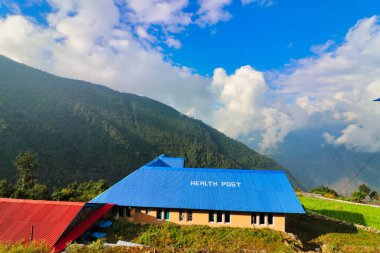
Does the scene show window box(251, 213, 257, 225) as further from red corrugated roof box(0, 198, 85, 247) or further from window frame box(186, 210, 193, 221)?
red corrugated roof box(0, 198, 85, 247)

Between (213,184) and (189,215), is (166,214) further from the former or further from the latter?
(213,184)

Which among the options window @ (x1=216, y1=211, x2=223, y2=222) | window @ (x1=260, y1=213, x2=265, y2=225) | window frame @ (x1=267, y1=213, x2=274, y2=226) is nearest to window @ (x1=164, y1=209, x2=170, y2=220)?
window @ (x1=216, y1=211, x2=223, y2=222)

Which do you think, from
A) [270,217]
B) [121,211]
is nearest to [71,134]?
[121,211]

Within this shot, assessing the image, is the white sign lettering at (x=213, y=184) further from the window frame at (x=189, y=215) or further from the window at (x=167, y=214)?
the window at (x=167, y=214)

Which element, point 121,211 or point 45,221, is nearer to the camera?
point 45,221

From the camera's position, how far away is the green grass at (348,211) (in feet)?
132

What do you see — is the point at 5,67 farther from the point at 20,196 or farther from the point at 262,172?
the point at 262,172

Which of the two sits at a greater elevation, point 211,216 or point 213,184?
point 213,184

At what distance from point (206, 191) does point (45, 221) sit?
53.4 feet

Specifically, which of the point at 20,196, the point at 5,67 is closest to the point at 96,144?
the point at 5,67

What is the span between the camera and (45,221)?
23.0 m

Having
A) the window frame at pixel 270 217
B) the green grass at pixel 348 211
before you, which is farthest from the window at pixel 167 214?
the green grass at pixel 348 211

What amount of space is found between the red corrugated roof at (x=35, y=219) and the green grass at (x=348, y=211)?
3825cm

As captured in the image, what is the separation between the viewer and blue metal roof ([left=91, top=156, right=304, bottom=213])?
28766mm
